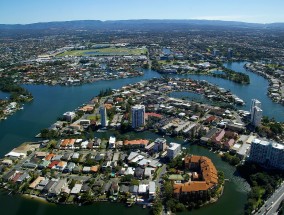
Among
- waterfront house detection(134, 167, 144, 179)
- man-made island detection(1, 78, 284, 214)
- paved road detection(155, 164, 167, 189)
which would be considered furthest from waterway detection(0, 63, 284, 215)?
waterfront house detection(134, 167, 144, 179)

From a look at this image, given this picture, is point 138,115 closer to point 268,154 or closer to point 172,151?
point 172,151

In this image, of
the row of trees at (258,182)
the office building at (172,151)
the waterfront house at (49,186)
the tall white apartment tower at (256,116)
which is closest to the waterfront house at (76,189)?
the waterfront house at (49,186)

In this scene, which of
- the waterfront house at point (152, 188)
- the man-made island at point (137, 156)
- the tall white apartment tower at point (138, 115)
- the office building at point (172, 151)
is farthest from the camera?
the tall white apartment tower at point (138, 115)

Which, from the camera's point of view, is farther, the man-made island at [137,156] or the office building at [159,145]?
the office building at [159,145]

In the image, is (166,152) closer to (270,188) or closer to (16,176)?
(270,188)

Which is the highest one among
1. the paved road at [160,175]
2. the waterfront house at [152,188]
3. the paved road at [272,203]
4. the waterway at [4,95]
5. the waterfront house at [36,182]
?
the waterfront house at [152,188]

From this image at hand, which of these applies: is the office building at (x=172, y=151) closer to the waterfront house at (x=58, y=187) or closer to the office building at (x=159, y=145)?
the office building at (x=159, y=145)

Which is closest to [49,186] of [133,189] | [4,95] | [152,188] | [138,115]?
[133,189]
